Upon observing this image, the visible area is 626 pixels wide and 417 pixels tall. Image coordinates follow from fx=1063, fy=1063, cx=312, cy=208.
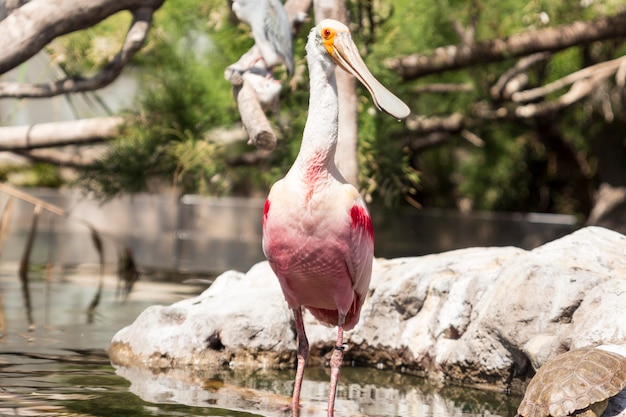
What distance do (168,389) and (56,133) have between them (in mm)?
5450

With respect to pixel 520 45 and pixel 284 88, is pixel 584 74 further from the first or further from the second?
pixel 284 88

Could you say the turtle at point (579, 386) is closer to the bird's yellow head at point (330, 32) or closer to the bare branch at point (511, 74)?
the bird's yellow head at point (330, 32)

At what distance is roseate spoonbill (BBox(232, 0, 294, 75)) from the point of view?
22.7 ft

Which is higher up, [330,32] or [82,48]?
[82,48]

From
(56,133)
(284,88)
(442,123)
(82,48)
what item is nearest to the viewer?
(284,88)

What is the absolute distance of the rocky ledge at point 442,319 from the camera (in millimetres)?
6000

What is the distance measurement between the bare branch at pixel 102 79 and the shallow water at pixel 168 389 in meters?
1.80

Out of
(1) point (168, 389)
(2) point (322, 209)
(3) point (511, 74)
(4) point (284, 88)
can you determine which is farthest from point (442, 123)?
(2) point (322, 209)

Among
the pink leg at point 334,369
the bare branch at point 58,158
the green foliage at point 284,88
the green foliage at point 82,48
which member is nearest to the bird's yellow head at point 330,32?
the pink leg at point 334,369

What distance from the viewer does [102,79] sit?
8250 mm

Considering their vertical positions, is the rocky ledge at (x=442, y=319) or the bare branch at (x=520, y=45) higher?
A: the bare branch at (x=520, y=45)

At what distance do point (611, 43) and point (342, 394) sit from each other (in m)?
9.69

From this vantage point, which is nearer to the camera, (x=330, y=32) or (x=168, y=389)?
(x=330, y=32)

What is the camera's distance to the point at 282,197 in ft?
16.7
